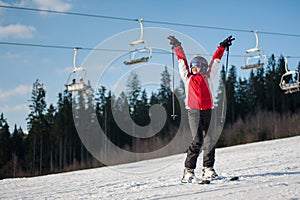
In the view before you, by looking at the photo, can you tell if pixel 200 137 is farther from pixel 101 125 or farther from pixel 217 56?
pixel 101 125

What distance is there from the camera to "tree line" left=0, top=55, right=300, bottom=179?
46.0 meters

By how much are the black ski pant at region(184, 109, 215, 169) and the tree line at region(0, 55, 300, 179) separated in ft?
123

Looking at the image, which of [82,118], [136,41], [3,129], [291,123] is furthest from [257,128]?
[136,41]

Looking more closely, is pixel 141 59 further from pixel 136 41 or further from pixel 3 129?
pixel 3 129

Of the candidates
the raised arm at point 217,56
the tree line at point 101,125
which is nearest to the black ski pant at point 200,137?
the raised arm at point 217,56

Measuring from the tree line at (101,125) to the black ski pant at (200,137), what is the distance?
37.4 meters

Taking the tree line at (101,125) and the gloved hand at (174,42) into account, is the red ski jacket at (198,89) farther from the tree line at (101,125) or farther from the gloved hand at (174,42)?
the tree line at (101,125)

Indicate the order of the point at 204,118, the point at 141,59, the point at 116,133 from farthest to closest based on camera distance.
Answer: the point at 116,133 < the point at 141,59 < the point at 204,118

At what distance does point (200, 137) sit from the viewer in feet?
19.4

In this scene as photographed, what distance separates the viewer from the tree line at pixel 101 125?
151 ft

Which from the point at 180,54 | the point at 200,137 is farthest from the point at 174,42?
the point at 200,137

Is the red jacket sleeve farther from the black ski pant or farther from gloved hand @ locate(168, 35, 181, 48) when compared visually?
the black ski pant

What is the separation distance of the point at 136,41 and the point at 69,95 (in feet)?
146

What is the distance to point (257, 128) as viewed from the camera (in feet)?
154
